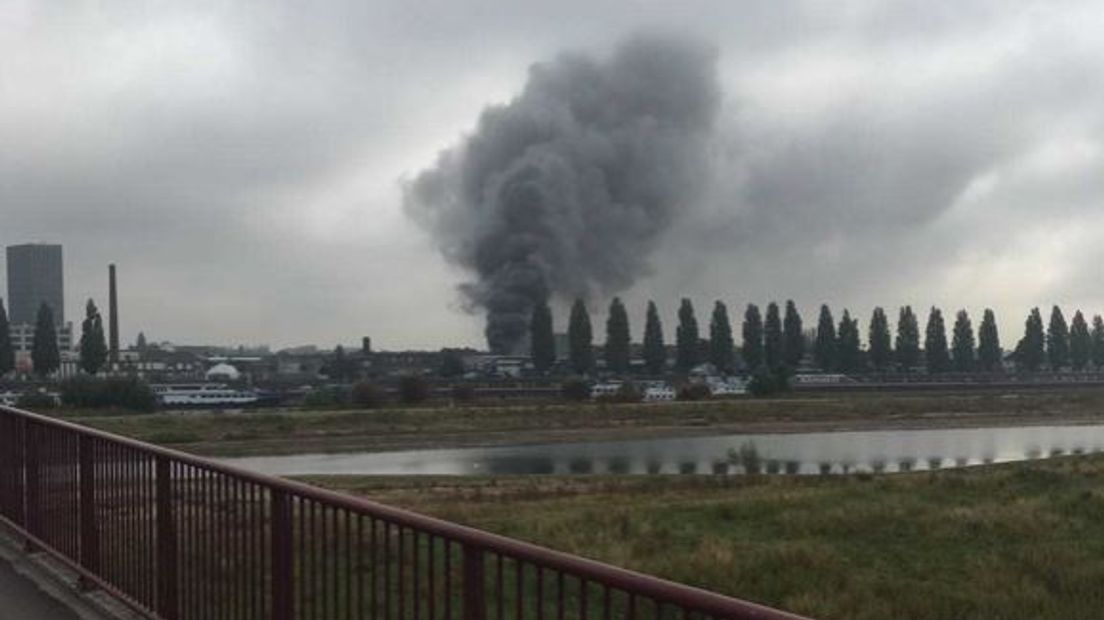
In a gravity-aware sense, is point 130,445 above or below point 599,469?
above

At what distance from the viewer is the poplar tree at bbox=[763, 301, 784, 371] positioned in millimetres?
172375

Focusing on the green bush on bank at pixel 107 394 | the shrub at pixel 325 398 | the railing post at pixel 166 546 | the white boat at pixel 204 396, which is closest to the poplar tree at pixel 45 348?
the white boat at pixel 204 396

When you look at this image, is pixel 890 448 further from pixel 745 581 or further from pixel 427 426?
pixel 745 581

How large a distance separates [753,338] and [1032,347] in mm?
44291

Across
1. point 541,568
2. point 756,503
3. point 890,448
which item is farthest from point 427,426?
point 541,568

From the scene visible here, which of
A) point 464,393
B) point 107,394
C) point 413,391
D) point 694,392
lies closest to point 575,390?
point 464,393

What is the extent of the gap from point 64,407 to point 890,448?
58.1 m

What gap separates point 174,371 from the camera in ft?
568

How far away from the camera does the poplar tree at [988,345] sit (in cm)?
18412

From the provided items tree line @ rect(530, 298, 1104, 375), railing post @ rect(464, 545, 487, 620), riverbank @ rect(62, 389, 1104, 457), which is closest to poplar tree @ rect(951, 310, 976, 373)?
tree line @ rect(530, 298, 1104, 375)

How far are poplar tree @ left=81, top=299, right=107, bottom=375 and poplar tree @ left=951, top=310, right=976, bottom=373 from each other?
112614mm

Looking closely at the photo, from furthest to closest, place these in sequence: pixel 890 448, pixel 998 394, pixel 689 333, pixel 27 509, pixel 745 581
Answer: pixel 689 333 → pixel 998 394 → pixel 890 448 → pixel 745 581 → pixel 27 509

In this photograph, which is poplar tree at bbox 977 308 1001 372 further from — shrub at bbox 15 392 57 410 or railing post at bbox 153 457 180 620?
railing post at bbox 153 457 180 620

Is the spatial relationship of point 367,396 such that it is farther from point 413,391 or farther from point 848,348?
point 848,348
